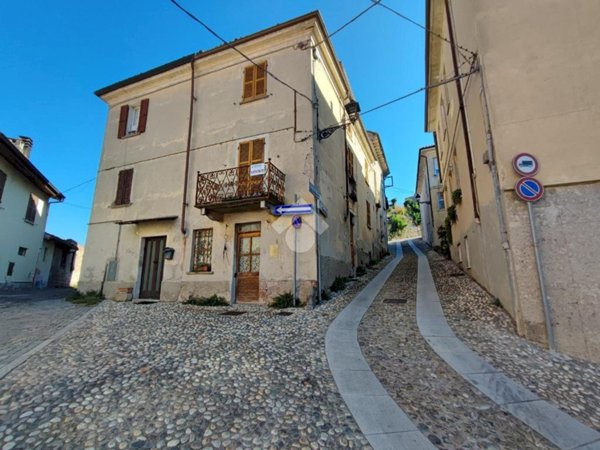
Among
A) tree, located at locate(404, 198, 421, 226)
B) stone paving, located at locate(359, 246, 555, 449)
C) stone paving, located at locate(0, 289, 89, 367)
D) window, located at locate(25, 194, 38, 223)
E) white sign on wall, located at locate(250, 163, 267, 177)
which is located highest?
tree, located at locate(404, 198, 421, 226)


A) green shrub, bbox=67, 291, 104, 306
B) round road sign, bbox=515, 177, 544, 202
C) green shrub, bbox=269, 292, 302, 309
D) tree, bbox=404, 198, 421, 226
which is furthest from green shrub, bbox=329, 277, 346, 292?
tree, bbox=404, 198, 421, 226

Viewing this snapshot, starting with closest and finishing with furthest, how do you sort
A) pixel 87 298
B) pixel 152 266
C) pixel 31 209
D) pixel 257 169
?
pixel 257 169, pixel 87 298, pixel 152 266, pixel 31 209

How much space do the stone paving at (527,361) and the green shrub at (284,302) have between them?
3.80 metres

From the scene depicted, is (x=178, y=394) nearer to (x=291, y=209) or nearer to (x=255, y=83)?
(x=291, y=209)

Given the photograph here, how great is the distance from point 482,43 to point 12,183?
65.1 ft

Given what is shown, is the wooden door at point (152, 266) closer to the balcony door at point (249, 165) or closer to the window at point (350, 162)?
the balcony door at point (249, 165)

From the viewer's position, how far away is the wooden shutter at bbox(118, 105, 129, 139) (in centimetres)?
1203

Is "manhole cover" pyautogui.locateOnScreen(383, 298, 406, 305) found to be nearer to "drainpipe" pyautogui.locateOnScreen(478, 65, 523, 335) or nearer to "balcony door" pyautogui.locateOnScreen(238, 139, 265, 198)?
"drainpipe" pyautogui.locateOnScreen(478, 65, 523, 335)

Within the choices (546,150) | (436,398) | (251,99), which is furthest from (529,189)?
(251,99)

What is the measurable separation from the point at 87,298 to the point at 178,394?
30.9ft

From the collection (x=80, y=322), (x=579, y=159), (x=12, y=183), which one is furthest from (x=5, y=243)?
(x=579, y=159)

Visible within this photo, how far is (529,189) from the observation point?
455 cm

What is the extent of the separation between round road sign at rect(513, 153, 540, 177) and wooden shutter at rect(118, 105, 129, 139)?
45.4ft

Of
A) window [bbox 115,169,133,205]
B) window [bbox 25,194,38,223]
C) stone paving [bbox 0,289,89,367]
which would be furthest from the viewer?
window [bbox 25,194,38,223]
